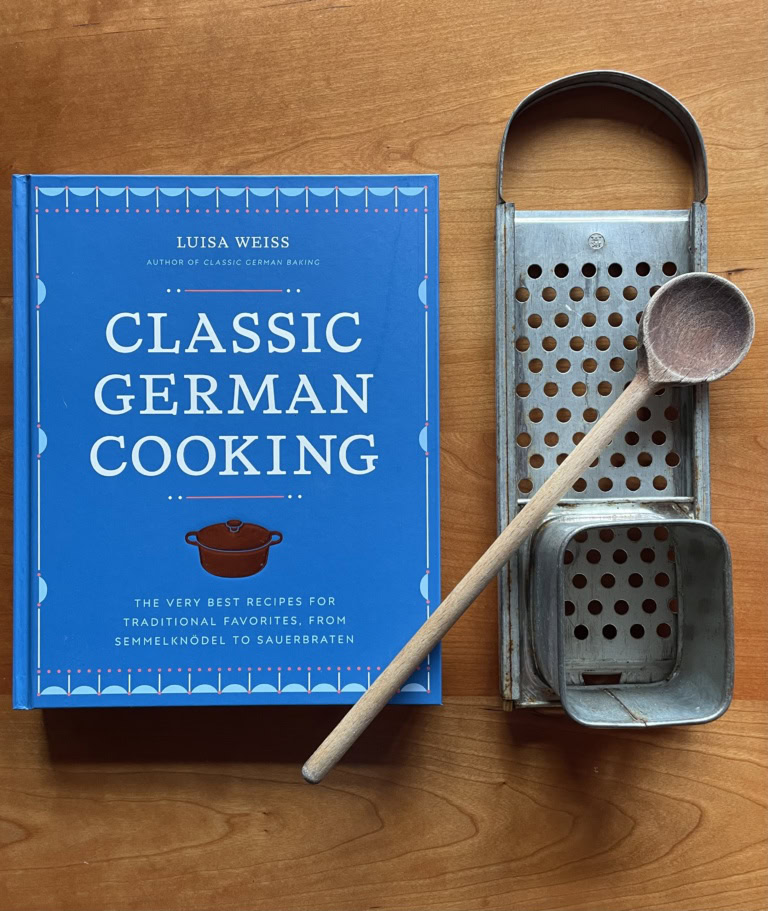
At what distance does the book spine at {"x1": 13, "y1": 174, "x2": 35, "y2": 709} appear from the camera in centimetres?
47

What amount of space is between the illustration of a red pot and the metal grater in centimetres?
16

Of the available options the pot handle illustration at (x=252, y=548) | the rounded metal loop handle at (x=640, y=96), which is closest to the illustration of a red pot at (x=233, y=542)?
the pot handle illustration at (x=252, y=548)

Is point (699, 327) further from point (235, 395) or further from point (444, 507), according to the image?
point (235, 395)

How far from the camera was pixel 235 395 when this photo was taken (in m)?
0.48

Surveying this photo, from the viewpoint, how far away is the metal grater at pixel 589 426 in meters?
0.48

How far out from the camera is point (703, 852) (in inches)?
20.0

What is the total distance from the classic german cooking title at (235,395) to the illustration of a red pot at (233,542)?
37mm

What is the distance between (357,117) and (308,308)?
0.47 ft

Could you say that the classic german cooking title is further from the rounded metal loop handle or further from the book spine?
the rounded metal loop handle

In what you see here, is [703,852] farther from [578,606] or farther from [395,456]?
[395,456]

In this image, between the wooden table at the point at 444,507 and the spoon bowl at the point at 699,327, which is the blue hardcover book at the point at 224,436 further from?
the spoon bowl at the point at 699,327

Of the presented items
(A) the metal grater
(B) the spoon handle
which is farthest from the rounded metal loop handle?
(B) the spoon handle

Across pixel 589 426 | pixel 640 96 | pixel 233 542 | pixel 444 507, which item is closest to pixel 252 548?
pixel 233 542

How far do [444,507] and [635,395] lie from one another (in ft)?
0.48
